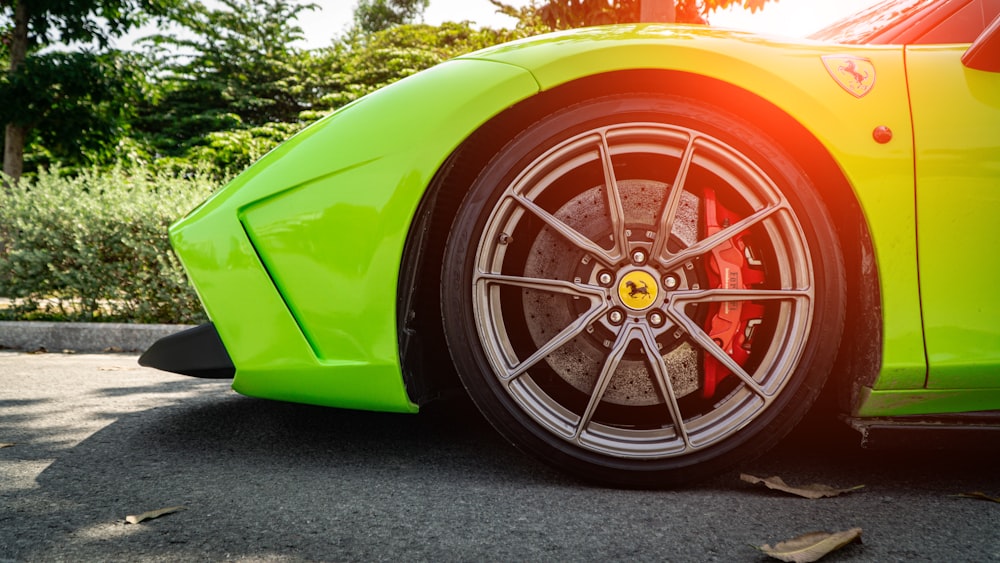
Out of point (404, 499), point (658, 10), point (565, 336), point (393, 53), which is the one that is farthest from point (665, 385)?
point (393, 53)

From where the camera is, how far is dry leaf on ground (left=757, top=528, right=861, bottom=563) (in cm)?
115

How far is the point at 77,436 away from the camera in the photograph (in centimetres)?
190

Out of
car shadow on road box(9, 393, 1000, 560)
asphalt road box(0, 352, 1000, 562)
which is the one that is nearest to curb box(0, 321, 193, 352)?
asphalt road box(0, 352, 1000, 562)

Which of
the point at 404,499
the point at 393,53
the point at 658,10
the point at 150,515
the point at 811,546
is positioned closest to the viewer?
the point at 811,546

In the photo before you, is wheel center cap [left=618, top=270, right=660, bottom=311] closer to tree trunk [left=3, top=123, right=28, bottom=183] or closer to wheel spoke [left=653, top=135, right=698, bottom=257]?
wheel spoke [left=653, top=135, right=698, bottom=257]

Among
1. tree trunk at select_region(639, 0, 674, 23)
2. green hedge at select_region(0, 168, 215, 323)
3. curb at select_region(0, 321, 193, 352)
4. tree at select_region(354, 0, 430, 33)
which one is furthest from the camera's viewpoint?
tree at select_region(354, 0, 430, 33)

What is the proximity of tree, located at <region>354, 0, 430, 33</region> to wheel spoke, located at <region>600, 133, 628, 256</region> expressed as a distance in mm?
39040

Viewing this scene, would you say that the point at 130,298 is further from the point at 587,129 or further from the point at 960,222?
the point at 960,222

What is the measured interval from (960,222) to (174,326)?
13.7 ft

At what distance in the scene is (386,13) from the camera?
37969mm

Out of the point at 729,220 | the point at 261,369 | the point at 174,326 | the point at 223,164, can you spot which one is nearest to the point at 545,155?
the point at 729,220

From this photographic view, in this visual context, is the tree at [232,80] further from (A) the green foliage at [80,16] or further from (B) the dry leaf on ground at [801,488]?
(B) the dry leaf on ground at [801,488]

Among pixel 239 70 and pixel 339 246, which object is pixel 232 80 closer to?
pixel 239 70

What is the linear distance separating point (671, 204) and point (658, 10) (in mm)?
2823
